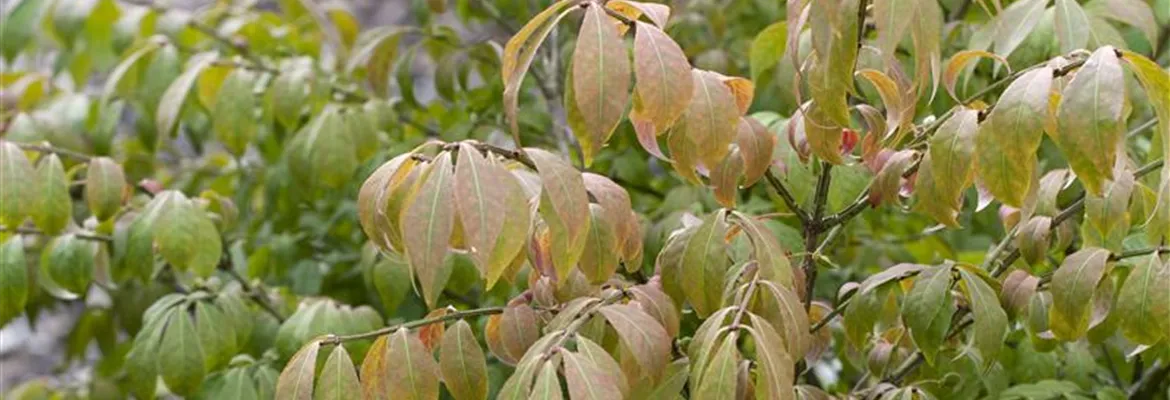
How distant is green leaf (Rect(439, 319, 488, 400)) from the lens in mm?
1152

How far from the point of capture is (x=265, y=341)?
5.98 feet

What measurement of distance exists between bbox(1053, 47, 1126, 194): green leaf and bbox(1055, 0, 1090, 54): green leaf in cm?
34

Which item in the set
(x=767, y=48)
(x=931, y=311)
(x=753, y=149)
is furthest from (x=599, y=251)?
(x=767, y=48)

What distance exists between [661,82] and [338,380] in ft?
1.04

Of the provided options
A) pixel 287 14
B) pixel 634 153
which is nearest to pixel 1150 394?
pixel 634 153

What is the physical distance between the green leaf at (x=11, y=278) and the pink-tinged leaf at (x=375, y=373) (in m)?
0.65

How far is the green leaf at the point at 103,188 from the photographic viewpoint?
166 cm

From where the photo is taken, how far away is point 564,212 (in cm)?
101

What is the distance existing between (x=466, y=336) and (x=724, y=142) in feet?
0.80

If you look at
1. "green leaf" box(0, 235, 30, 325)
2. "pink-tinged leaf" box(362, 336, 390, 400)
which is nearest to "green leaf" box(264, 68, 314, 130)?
"green leaf" box(0, 235, 30, 325)

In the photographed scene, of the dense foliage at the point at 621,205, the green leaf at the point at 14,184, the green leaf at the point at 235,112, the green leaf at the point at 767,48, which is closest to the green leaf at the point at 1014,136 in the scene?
the dense foliage at the point at 621,205

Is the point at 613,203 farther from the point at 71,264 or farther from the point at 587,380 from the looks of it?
the point at 71,264

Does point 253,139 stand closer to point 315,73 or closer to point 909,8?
point 315,73

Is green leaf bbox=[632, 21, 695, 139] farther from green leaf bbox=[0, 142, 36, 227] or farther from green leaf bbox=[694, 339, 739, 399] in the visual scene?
green leaf bbox=[0, 142, 36, 227]
